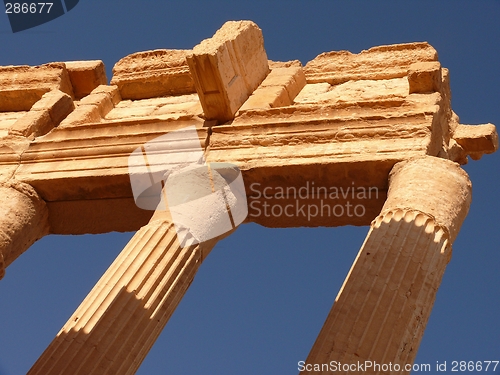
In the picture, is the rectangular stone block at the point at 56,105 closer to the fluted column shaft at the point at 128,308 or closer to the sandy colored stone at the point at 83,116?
the sandy colored stone at the point at 83,116

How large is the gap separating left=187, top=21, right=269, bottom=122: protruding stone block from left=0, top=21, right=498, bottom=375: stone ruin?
1.0 inches

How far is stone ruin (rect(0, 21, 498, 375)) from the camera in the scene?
6895mm

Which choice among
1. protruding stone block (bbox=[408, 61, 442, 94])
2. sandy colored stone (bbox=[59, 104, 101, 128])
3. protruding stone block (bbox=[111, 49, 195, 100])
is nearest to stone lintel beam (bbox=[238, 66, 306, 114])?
protruding stone block (bbox=[111, 49, 195, 100])

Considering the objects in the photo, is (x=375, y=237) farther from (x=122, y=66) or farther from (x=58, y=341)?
(x=122, y=66)

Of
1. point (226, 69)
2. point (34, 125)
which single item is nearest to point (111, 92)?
point (34, 125)

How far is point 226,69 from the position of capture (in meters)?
10.1

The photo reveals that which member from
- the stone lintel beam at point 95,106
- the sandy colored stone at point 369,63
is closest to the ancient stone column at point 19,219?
the stone lintel beam at point 95,106

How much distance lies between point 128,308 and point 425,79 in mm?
5127

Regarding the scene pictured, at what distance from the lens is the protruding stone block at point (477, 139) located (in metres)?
10.6

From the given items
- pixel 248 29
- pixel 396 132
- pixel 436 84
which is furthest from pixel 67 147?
pixel 436 84

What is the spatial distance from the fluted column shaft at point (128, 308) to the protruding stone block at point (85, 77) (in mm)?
5290

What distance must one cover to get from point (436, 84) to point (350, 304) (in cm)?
437

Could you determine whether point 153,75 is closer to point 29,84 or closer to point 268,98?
point 29,84

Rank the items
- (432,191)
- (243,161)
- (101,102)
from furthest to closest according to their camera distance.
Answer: (101,102) → (243,161) → (432,191)
